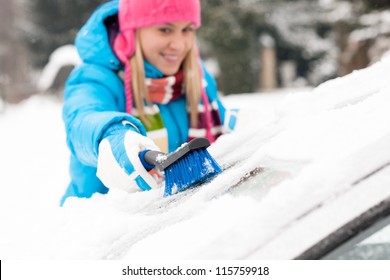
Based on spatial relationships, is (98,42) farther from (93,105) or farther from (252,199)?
(252,199)

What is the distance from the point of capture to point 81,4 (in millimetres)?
17406

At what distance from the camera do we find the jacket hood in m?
2.16

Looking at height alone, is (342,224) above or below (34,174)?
above

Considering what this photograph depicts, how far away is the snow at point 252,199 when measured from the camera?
2.64ft

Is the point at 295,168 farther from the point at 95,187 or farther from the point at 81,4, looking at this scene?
the point at 81,4

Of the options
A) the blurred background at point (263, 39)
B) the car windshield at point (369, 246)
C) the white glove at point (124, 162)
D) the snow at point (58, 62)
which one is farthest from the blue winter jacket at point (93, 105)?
the snow at point (58, 62)

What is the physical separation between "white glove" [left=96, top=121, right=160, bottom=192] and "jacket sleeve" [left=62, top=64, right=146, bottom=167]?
0.09m

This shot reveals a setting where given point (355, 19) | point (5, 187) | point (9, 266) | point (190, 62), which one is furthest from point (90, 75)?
point (355, 19)

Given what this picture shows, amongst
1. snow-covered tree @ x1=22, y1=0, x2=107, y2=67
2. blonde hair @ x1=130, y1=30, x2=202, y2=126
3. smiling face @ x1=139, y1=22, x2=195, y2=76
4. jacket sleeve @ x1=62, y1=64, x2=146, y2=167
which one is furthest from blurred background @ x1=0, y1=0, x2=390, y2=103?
jacket sleeve @ x1=62, y1=64, x2=146, y2=167

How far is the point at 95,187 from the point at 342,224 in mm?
1422

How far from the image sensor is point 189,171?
123 centimetres

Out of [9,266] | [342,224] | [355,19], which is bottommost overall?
[355,19]

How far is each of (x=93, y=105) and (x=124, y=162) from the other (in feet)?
1.78

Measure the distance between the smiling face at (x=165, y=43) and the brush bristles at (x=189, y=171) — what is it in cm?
99
